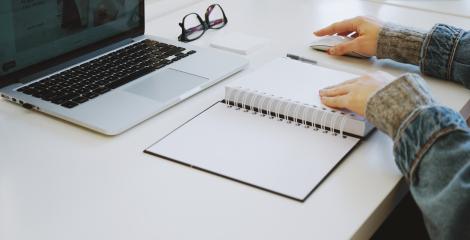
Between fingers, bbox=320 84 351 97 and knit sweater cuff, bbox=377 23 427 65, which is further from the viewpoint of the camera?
knit sweater cuff, bbox=377 23 427 65

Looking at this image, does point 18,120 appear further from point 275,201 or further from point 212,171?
point 275,201

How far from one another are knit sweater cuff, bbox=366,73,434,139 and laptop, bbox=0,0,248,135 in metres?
0.34

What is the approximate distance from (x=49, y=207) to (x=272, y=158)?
311 millimetres

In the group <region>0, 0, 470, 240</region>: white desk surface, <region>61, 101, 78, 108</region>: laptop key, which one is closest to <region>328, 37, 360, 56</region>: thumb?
<region>0, 0, 470, 240</region>: white desk surface

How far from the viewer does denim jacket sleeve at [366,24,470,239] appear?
0.73m

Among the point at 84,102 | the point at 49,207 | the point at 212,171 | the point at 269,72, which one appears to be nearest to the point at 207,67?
the point at 269,72

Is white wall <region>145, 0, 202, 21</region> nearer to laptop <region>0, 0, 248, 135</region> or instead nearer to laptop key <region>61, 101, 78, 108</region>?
laptop <region>0, 0, 248, 135</region>

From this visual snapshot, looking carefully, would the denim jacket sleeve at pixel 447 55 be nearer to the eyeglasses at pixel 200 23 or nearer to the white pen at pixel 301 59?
the white pen at pixel 301 59

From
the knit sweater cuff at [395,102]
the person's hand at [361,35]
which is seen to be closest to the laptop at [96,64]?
the person's hand at [361,35]

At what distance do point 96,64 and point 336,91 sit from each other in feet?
1.48

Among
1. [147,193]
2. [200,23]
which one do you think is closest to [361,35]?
[200,23]

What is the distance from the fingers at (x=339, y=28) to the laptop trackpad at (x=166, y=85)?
33cm

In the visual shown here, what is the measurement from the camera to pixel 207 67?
1142 mm

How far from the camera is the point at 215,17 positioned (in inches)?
57.9
